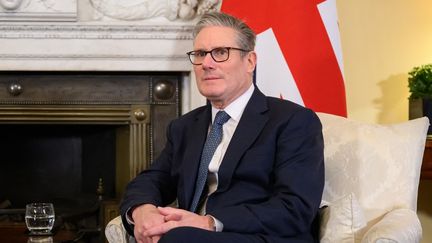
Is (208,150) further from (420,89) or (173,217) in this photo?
(420,89)

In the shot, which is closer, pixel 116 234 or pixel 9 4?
pixel 116 234

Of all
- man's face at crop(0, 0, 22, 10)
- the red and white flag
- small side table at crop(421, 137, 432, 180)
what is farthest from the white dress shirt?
man's face at crop(0, 0, 22, 10)

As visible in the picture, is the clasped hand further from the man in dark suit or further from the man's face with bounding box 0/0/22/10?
the man's face with bounding box 0/0/22/10

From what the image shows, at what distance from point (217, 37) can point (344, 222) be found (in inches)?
23.2

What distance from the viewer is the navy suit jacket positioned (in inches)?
67.3

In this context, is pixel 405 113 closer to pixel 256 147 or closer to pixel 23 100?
pixel 256 147

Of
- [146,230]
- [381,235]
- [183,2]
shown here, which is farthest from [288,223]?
[183,2]

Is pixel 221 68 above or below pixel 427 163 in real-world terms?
above

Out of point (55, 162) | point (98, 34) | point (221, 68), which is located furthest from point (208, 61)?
point (55, 162)

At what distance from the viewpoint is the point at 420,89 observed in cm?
281

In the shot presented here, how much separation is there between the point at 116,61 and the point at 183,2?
376 mm

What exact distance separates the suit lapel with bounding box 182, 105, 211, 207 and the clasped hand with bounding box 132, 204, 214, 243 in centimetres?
13

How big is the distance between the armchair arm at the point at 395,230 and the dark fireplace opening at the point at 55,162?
70.3 inches

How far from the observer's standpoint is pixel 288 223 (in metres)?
1.72
